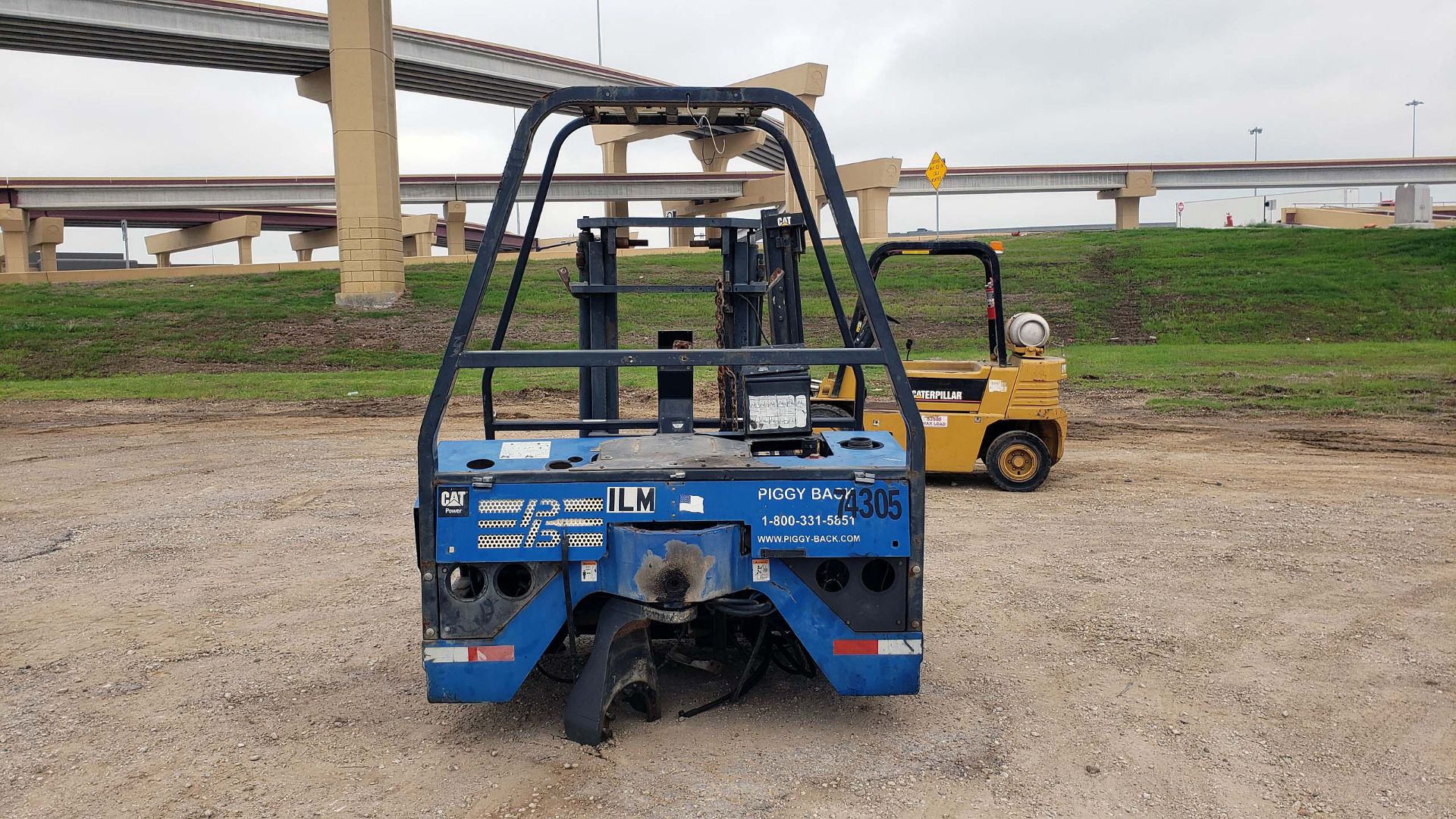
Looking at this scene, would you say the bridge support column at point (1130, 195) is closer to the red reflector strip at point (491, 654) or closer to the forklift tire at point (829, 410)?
the forklift tire at point (829, 410)

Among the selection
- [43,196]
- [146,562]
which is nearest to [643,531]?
[146,562]

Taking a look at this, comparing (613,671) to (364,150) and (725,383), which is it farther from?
(364,150)

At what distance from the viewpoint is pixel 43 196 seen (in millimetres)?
45688

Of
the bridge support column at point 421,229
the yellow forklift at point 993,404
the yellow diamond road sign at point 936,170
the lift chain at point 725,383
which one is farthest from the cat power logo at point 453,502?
the bridge support column at point 421,229

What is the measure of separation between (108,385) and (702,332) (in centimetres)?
1244

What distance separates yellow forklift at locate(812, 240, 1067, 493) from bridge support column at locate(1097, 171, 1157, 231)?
174 ft

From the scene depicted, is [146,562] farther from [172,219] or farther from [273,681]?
[172,219]

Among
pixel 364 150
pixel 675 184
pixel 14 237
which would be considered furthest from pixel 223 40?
pixel 675 184

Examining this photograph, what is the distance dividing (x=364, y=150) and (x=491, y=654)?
29.8m

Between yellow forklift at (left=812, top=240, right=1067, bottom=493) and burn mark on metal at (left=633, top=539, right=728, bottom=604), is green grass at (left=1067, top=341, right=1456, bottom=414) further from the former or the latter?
burn mark on metal at (left=633, top=539, right=728, bottom=604)

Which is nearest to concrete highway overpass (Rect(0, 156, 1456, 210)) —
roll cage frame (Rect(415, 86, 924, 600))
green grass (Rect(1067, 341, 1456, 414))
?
green grass (Rect(1067, 341, 1456, 414))

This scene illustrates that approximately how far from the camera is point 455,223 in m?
52.5

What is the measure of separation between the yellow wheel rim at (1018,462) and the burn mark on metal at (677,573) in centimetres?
680

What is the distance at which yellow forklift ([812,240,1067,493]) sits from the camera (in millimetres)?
10328
